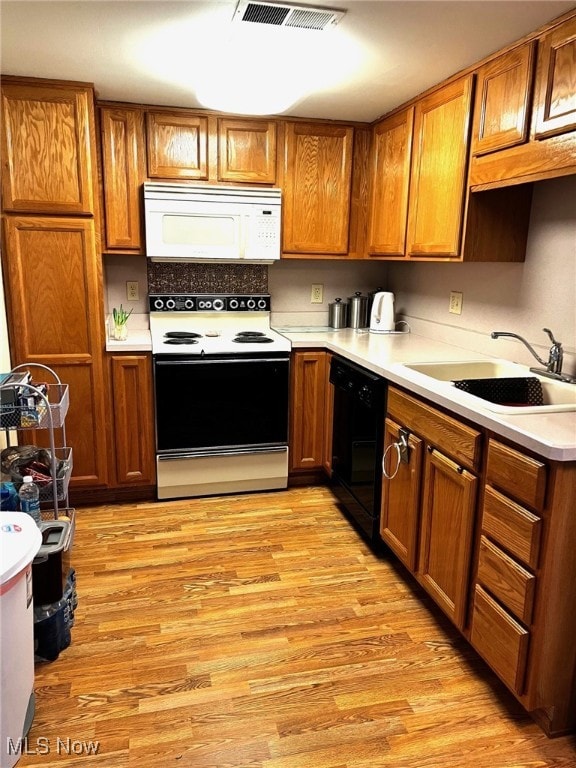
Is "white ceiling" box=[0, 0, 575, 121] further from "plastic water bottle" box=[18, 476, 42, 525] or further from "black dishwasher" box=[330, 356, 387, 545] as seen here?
"plastic water bottle" box=[18, 476, 42, 525]

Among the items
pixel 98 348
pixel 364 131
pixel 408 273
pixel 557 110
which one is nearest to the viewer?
pixel 557 110

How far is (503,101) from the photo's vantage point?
2.02 metres

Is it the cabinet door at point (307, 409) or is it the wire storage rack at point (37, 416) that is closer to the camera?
the wire storage rack at point (37, 416)

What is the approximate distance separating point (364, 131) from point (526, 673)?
2.83m

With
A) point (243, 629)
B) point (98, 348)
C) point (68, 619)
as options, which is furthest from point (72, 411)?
point (243, 629)

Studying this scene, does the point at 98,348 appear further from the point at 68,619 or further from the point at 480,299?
the point at 480,299

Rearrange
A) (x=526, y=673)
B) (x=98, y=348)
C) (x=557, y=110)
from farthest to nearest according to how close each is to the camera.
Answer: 1. (x=98, y=348)
2. (x=557, y=110)
3. (x=526, y=673)

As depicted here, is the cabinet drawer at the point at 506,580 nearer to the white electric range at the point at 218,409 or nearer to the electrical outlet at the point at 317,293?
the white electric range at the point at 218,409

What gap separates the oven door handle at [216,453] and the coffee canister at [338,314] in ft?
2.95

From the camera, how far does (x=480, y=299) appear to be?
8.71 ft

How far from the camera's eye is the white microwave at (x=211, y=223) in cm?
289

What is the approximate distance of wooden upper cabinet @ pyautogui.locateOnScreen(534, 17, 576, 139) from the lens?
5.61ft

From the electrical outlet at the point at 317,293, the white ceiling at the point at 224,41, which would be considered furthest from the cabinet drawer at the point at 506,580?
the electrical outlet at the point at 317,293

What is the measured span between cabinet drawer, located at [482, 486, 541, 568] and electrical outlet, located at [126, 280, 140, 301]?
2.40 metres
